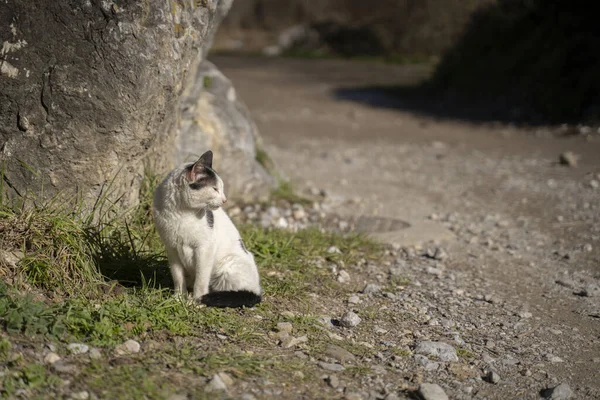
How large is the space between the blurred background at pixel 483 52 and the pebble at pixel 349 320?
8754 millimetres

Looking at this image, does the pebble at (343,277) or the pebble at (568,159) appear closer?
the pebble at (343,277)

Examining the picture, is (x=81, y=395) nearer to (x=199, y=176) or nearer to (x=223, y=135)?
(x=199, y=176)

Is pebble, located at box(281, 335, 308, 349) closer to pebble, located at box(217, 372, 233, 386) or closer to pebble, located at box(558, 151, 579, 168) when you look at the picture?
pebble, located at box(217, 372, 233, 386)

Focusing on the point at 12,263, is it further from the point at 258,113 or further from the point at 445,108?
the point at 445,108

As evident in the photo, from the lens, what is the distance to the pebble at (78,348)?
141 inches

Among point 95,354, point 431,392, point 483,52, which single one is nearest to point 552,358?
point 431,392

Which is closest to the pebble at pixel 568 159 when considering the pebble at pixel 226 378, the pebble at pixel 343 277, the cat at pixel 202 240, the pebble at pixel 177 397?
the pebble at pixel 343 277

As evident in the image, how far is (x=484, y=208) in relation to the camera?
7.88 metres

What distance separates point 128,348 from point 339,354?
3.81ft

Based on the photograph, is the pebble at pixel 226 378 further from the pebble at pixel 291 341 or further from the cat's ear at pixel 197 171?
the cat's ear at pixel 197 171

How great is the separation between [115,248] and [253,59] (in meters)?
18.0

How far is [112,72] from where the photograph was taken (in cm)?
455

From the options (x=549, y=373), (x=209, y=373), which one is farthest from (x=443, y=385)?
(x=209, y=373)

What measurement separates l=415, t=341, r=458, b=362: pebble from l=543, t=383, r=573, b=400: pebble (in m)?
0.55
